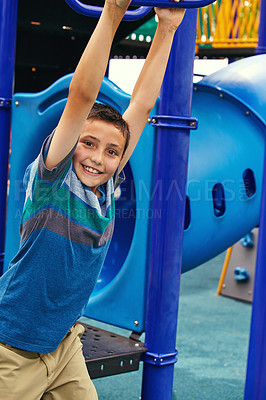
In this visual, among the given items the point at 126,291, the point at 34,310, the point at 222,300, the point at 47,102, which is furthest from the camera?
the point at 222,300

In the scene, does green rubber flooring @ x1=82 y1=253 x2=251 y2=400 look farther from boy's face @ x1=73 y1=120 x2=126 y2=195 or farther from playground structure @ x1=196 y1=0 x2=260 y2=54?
playground structure @ x1=196 y1=0 x2=260 y2=54

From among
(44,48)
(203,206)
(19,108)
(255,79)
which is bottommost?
(203,206)

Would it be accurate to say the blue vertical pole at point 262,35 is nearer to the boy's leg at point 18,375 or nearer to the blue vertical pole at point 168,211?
the blue vertical pole at point 168,211

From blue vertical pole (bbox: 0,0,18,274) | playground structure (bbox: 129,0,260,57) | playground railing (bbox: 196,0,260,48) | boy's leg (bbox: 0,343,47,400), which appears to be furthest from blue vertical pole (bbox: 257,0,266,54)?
boy's leg (bbox: 0,343,47,400)

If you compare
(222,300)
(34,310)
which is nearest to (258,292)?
(34,310)

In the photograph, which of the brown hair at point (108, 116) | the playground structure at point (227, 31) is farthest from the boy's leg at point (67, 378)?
the playground structure at point (227, 31)

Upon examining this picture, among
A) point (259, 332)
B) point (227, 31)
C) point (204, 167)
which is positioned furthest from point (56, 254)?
point (227, 31)

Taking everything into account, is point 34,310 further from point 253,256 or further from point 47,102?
point 253,256

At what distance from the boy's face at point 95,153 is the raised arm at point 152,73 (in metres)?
0.17

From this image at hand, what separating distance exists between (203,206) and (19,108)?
0.80m

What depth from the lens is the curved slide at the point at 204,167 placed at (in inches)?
87.4

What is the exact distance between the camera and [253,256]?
4.73 metres

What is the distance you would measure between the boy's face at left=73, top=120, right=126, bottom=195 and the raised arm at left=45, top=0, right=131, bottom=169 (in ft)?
0.27

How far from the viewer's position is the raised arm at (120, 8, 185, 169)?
1.38 meters
